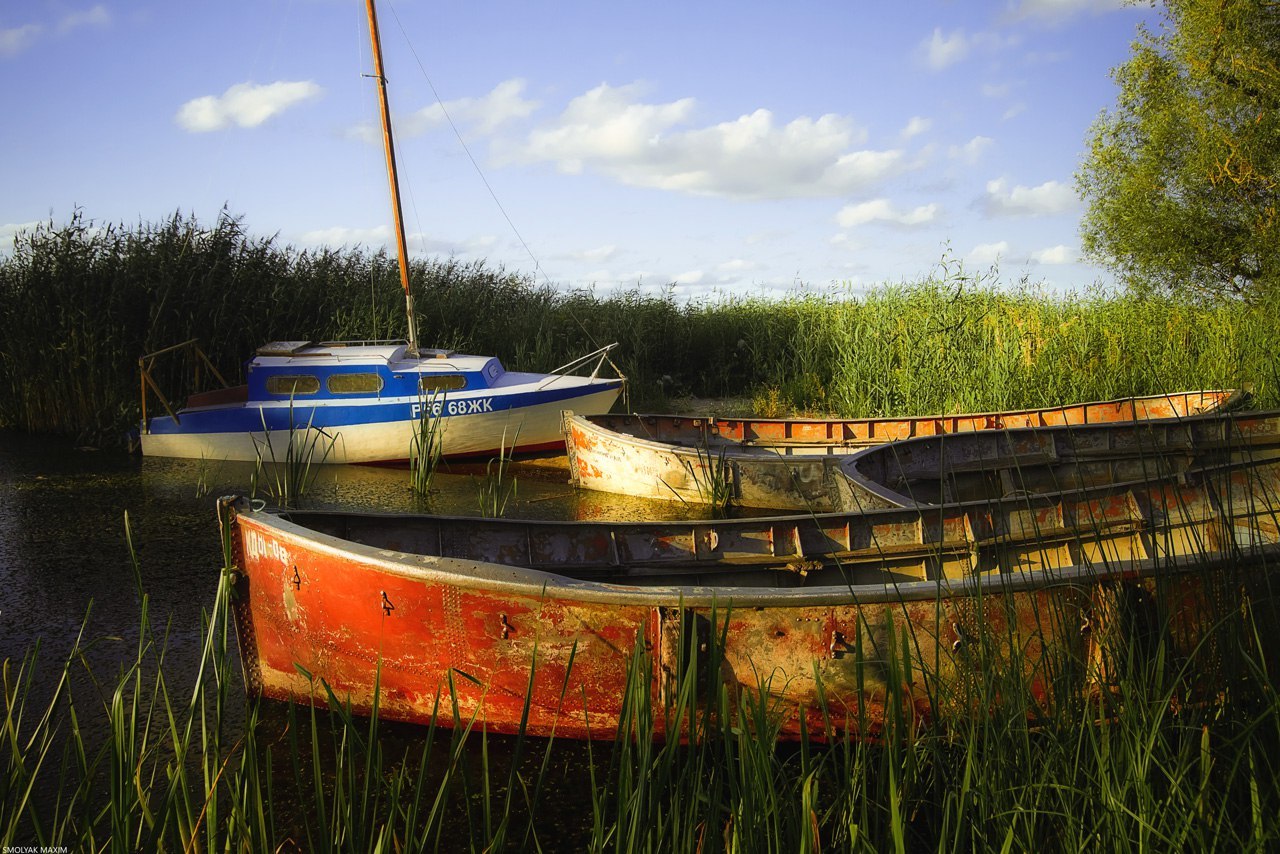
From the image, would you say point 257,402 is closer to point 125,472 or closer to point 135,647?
point 125,472

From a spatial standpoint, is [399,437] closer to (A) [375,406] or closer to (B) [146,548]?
(A) [375,406]

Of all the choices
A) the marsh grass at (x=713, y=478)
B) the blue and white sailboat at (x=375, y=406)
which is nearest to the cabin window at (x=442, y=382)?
the blue and white sailboat at (x=375, y=406)

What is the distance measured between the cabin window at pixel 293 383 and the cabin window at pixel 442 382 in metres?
1.38

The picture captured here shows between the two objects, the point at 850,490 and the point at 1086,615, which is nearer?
the point at 1086,615

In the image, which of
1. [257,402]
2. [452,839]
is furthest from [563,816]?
[257,402]

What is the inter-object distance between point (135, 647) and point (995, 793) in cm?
505

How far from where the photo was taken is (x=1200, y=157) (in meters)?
20.3

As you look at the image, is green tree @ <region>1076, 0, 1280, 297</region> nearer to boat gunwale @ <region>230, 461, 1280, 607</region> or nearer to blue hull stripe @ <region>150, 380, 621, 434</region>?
blue hull stripe @ <region>150, 380, 621, 434</region>

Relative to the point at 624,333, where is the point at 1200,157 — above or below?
above

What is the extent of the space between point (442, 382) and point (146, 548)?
455 cm

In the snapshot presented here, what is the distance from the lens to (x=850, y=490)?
729cm

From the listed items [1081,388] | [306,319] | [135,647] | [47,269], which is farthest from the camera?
[306,319]

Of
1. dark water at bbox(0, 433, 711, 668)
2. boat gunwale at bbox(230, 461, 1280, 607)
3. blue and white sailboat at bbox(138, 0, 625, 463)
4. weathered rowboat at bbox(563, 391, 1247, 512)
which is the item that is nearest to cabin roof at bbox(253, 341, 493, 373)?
blue and white sailboat at bbox(138, 0, 625, 463)

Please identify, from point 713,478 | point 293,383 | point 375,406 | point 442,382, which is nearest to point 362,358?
point 375,406
